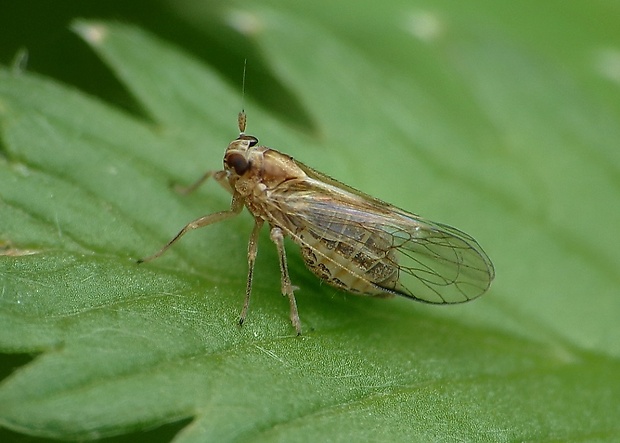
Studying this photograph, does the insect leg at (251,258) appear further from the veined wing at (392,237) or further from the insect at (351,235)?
the veined wing at (392,237)

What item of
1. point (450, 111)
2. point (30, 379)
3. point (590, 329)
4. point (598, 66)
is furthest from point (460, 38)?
point (30, 379)

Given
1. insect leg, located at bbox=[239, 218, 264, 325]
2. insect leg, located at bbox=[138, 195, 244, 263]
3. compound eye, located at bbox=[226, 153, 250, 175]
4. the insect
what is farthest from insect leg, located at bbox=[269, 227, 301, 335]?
compound eye, located at bbox=[226, 153, 250, 175]

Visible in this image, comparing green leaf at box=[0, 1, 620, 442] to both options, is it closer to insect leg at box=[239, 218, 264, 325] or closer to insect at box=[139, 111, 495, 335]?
insect leg at box=[239, 218, 264, 325]

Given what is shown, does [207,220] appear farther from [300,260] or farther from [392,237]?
[392,237]

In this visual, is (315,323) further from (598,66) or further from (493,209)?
(598,66)

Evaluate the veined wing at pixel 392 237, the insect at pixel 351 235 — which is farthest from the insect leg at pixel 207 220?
the veined wing at pixel 392 237

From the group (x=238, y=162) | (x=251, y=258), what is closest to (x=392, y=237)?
(x=251, y=258)
